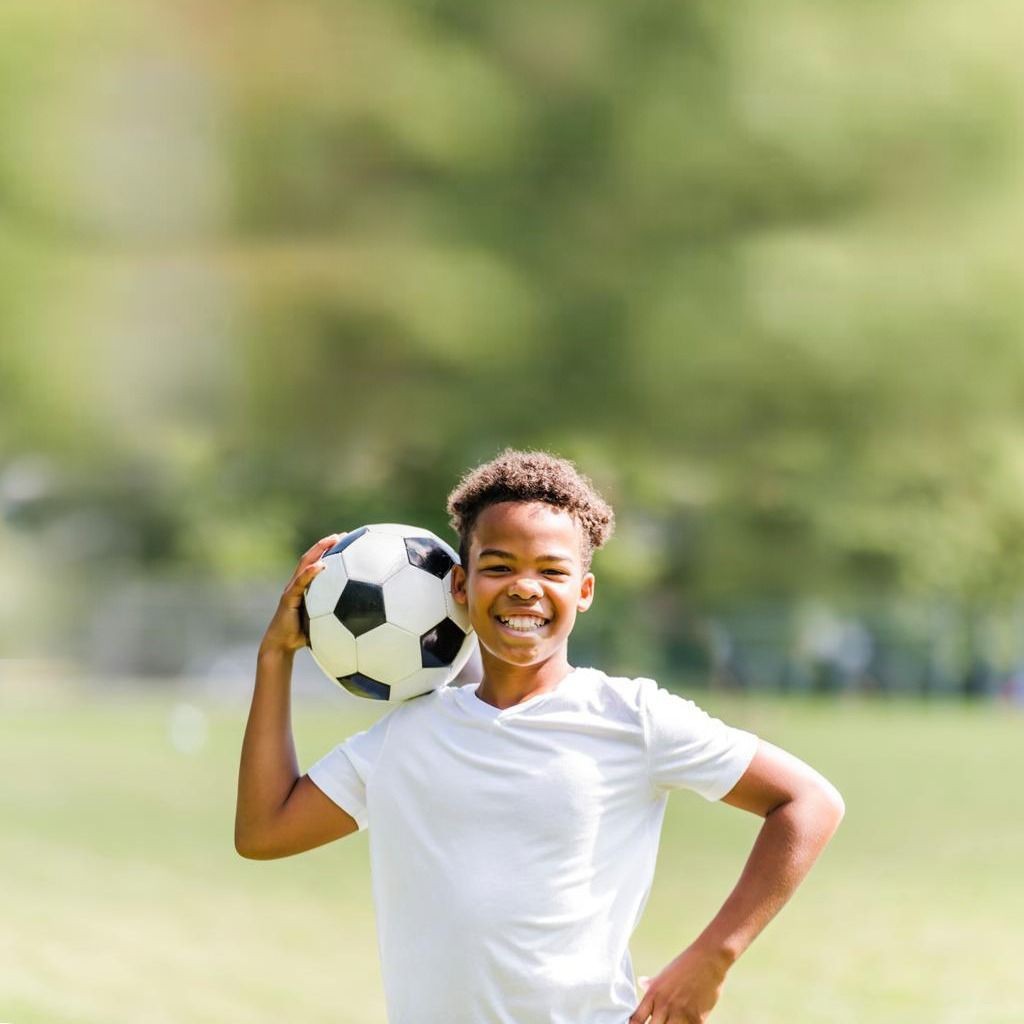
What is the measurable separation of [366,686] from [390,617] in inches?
4.5

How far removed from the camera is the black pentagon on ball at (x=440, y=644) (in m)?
1.94

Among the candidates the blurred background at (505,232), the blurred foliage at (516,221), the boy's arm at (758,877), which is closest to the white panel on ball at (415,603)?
the boy's arm at (758,877)

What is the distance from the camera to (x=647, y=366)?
7590 millimetres

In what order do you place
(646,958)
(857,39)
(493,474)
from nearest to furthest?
(493,474) → (646,958) → (857,39)

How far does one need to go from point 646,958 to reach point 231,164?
174 inches

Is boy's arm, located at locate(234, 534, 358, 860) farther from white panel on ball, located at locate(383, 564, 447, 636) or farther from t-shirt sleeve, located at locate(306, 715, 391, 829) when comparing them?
white panel on ball, located at locate(383, 564, 447, 636)

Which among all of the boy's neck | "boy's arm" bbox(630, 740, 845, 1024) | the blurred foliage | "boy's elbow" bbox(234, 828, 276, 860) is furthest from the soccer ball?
the blurred foliage

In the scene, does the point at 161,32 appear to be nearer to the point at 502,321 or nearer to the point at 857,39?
the point at 502,321

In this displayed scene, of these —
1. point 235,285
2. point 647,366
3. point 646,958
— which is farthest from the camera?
point 235,285

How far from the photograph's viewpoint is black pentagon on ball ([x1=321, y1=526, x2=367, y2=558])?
2045mm

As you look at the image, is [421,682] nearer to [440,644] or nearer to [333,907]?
[440,644]

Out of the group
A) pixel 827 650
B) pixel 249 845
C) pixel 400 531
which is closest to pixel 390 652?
pixel 400 531

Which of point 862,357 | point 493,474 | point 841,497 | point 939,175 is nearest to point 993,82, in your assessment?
point 939,175

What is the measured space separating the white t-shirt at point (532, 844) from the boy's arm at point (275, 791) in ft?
0.24
